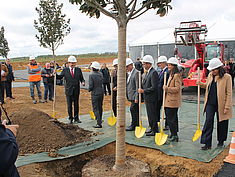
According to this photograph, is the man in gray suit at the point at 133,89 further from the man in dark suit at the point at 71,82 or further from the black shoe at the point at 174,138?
the man in dark suit at the point at 71,82

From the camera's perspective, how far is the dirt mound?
4609 mm

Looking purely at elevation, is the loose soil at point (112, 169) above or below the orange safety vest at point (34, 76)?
below

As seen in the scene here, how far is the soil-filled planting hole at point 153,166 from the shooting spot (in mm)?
3791

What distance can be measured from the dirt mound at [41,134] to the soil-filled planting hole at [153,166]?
44 cm

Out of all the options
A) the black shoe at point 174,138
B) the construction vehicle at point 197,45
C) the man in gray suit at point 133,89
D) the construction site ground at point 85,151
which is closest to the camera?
the construction site ground at point 85,151

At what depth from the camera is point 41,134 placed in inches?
191

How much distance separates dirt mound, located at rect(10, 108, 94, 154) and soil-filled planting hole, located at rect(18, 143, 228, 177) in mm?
442

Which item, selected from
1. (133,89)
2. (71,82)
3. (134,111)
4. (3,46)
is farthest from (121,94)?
(3,46)

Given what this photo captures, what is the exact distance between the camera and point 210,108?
4.39 metres

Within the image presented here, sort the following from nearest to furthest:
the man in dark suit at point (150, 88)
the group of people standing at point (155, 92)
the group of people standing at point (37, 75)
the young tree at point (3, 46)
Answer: the group of people standing at point (155, 92), the man in dark suit at point (150, 88), the group of people standing at point (37, 75), the young tree at point (3, 46)

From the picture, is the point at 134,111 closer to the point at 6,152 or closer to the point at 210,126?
the point at 210,126

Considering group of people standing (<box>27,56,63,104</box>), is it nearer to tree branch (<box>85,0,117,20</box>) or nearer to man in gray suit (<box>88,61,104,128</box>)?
man in gray suit (<box>88,61,104,128</box>)

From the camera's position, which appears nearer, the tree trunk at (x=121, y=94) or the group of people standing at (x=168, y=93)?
the tree trunk at (x=121, y=94)

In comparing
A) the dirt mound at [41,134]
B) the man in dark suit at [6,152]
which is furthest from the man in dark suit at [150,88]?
the man in dark suit at [6,152]
